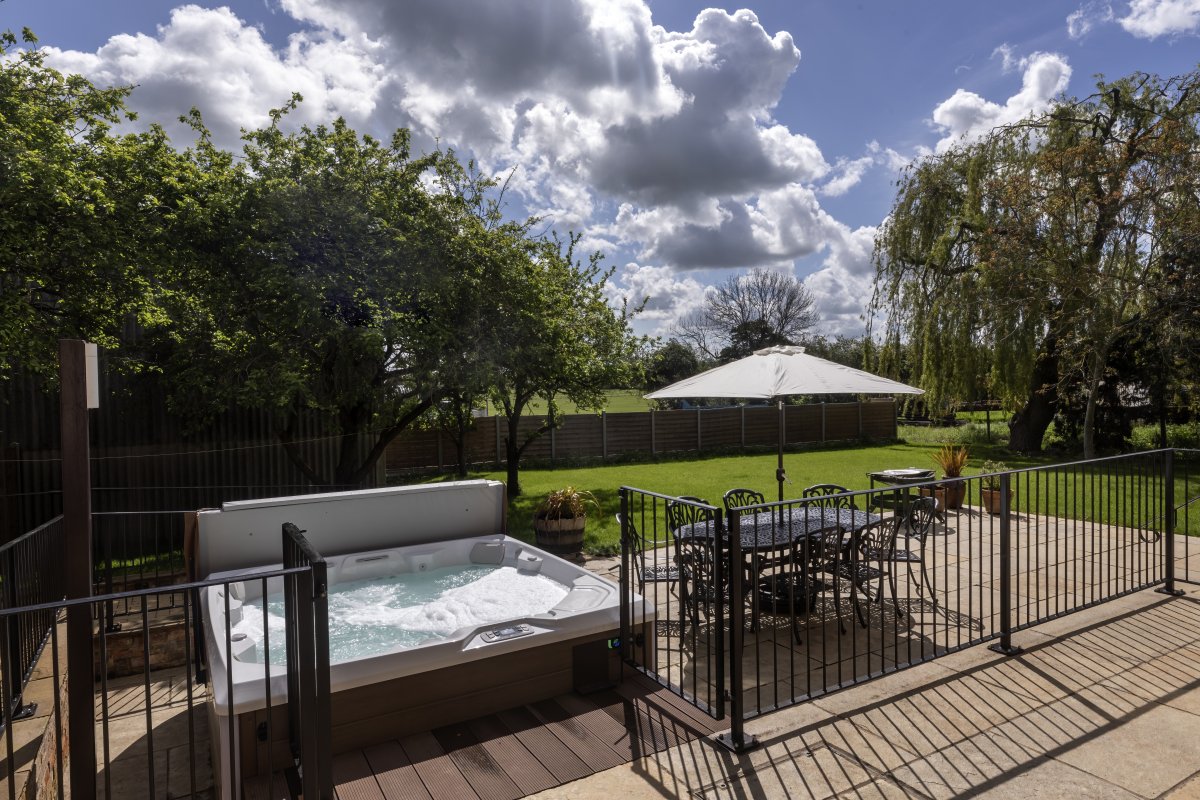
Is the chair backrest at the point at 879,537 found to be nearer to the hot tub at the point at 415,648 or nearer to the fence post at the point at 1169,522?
the hot tub at the point at 415,648

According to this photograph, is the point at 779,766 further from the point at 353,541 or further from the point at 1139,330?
the point at 1139,330

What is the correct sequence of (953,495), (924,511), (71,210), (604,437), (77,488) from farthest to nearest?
(604,437)
(953,495)
(71,210)
(924,511)
(77,488)

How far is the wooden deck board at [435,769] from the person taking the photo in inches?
108

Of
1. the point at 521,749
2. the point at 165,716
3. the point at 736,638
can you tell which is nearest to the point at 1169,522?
the point at 736,638

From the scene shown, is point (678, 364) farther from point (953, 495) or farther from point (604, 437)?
point (953, 495)

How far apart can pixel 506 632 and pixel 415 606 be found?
1.79m

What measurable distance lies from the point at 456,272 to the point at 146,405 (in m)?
3.87

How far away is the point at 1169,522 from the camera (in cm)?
464

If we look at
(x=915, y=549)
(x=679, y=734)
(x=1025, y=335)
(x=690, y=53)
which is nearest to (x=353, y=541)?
(x=679, y=734)

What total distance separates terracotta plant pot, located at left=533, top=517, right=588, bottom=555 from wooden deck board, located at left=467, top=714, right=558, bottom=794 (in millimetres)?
3353

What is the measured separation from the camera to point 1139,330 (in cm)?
1223

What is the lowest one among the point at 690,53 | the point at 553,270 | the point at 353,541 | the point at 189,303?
the point at 353,541

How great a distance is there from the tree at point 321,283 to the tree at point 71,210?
0.57 metres

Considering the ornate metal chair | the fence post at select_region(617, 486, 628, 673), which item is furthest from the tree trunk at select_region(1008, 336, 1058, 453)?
the fence post at select_region(617, 486, 628, 673)
